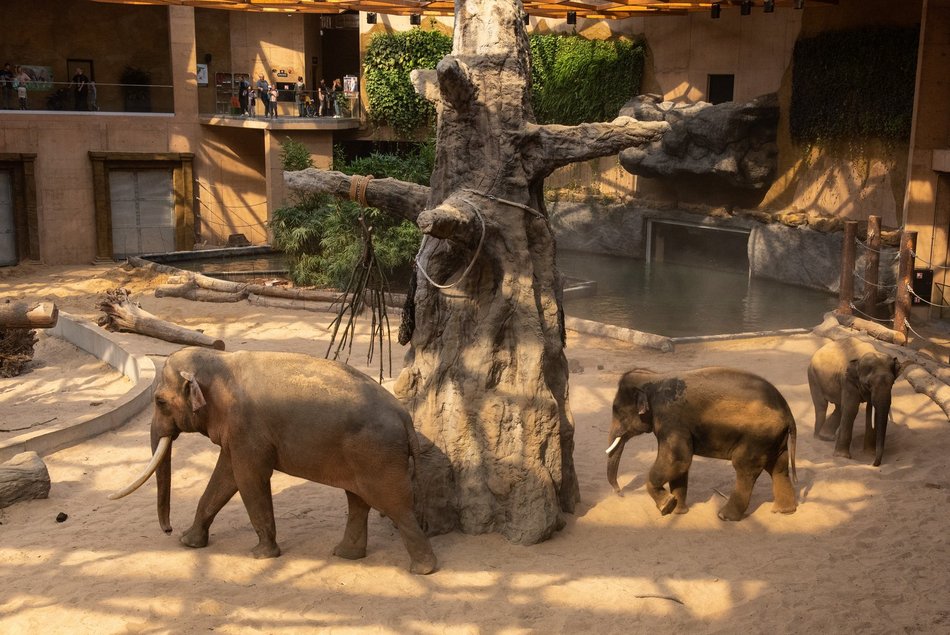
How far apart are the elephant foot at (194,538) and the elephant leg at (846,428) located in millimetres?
5925

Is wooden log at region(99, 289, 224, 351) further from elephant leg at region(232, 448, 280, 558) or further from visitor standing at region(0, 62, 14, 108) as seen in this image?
visitor standing at region(0, 62, 14, 108)

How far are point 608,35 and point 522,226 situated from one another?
20.6 m

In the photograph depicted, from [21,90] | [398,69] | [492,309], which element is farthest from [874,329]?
[21,90]

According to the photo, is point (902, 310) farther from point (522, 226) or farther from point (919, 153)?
point (522, 226)

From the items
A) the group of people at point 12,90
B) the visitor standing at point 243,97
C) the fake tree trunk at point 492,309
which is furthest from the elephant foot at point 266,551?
the group of people at point 12,90

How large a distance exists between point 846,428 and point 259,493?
564 cm

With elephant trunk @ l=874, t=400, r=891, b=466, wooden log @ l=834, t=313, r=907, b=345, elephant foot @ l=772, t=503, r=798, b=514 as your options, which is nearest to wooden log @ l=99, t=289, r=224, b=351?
elephant foot @ l=772, t=503, r=798, b=514

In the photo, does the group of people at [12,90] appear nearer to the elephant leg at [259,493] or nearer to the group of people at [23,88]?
the group of people at [23,88]

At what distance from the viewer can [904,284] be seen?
14562 mm

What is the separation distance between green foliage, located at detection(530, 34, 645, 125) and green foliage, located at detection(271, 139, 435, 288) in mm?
7358

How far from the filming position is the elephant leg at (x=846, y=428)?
376 inches

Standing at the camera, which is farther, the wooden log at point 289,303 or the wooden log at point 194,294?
the wooden log at point 194,294

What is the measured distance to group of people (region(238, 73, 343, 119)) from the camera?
81.6 feet

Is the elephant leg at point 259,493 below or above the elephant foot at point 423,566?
above
